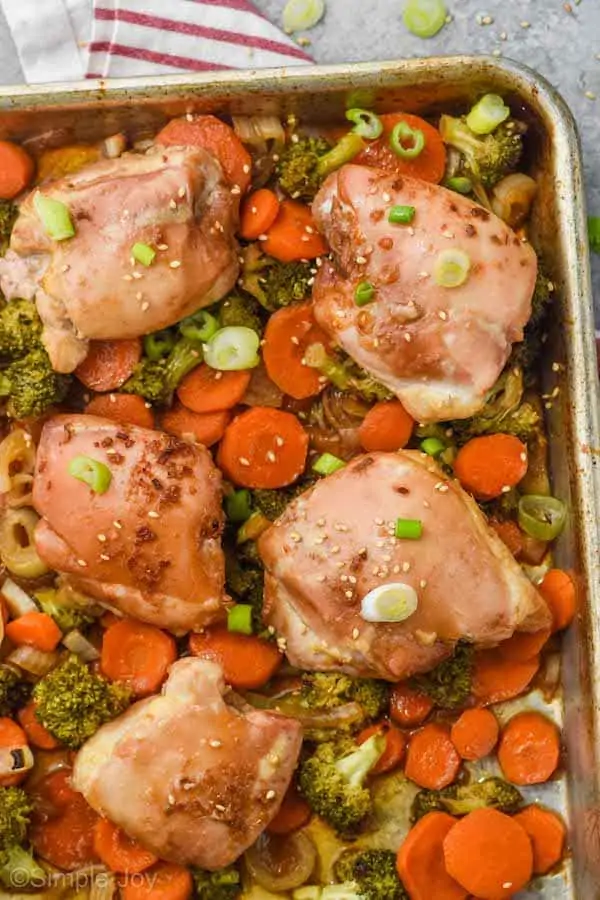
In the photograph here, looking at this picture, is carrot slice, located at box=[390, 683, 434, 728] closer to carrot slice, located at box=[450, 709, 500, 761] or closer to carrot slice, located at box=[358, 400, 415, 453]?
carrot slice, located at box=[450, 709, 500, 761]

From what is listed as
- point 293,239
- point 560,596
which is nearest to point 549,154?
point 293,239

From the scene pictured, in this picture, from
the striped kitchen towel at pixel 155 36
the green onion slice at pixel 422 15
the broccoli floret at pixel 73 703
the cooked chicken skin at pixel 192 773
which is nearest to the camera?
the cooked chicken skin at pixel 192 773

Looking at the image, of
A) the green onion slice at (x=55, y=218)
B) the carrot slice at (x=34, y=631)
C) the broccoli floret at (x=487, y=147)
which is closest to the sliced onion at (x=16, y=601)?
the carrot slice at (x=34, y=631)

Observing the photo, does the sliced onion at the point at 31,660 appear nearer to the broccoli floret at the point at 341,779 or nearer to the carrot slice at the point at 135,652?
the carrot slice at the point at 135,652

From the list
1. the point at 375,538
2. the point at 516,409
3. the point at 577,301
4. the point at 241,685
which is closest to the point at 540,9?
the point at 577,301

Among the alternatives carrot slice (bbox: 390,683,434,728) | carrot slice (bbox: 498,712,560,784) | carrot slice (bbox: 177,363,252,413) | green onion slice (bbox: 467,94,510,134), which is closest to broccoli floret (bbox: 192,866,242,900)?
carrot slice (bbox: 390,683,434,728)

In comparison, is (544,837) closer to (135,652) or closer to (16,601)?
(135,652)
